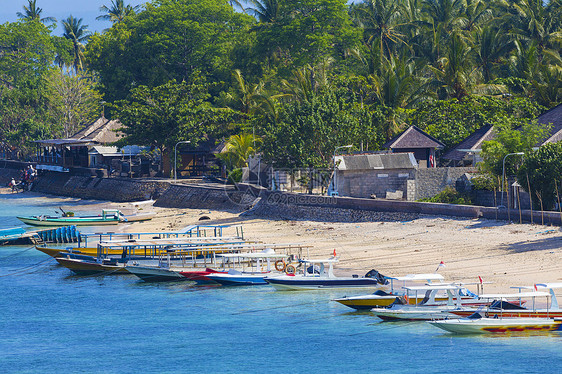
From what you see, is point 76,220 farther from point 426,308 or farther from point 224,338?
point 426,308

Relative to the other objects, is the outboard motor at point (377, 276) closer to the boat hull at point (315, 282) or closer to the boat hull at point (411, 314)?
the boat hull at point (315, 282)

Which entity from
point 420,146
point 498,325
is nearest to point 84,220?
point 420,146

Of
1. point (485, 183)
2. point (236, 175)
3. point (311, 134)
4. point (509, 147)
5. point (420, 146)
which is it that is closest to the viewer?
point (485, 183)

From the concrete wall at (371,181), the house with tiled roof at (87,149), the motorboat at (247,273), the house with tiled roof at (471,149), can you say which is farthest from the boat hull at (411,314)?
the house with tiled roof at (87,149)

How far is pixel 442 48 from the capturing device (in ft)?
293

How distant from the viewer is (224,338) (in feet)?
103

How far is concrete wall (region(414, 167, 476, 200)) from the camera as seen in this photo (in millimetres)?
54750

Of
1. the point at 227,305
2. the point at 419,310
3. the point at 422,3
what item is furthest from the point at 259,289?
the point at 422,3

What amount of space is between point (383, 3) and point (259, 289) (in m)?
68.3

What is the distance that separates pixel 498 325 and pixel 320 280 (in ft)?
34.8

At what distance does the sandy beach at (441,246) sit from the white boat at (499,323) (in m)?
3.97

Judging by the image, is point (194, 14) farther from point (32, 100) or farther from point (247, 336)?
point (247, 336)

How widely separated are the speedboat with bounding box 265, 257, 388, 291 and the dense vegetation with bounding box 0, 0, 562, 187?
18.1 meters

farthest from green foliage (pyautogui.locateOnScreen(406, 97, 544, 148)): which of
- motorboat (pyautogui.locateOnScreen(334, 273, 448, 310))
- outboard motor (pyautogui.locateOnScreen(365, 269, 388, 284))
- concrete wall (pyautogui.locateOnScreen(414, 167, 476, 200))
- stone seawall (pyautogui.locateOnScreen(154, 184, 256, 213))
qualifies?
motorboat (pyautogui.locateOnScreen(334, 273, 448, 310))
